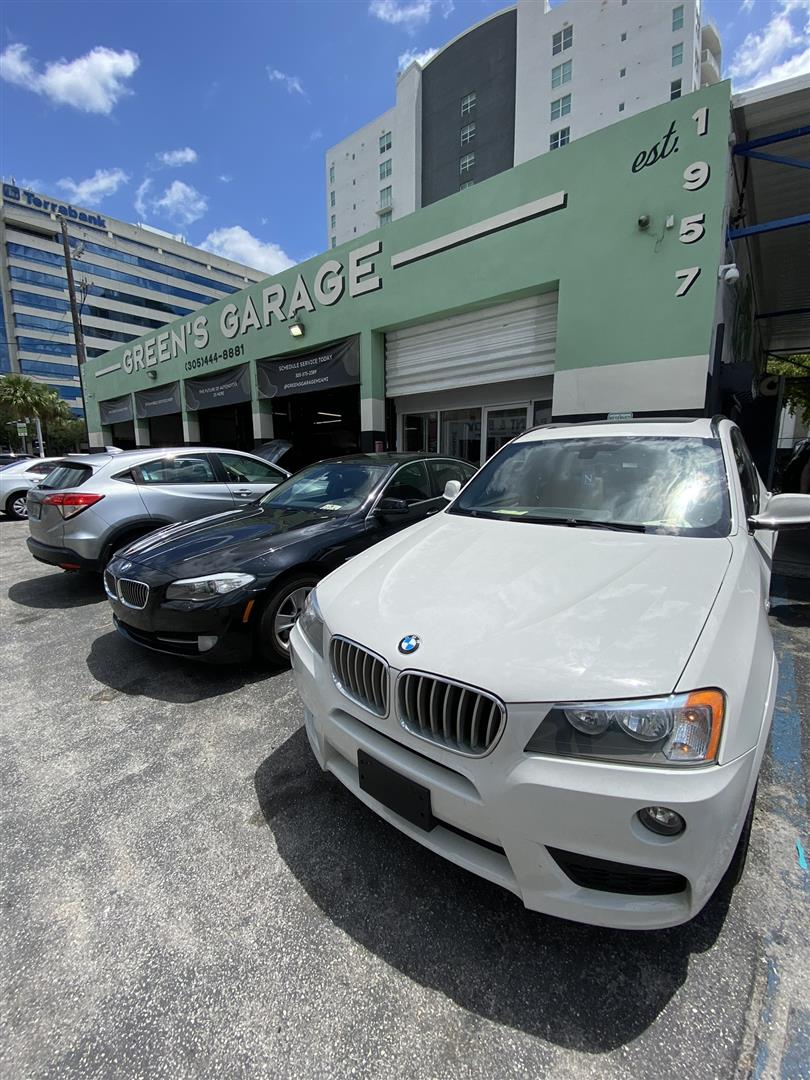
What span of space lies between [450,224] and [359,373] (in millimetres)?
3076

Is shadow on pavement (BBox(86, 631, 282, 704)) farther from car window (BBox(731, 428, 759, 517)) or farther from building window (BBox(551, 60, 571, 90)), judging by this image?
building window (BBox(551, 60, 571, 90))

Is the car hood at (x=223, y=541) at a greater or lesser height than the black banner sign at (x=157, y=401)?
lesser

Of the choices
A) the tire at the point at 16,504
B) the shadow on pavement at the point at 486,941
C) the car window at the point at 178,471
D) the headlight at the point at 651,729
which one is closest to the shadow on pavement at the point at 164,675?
the shadow on pavement at the point at 486,941

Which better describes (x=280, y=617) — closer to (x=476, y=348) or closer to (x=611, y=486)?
(x=611, y=486)

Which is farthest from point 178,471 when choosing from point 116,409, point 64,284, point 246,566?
point 64,284

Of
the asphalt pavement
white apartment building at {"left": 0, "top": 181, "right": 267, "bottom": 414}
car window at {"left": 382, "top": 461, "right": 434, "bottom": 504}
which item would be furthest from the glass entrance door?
white apartment building at {"left": 0, "top": 181, "right": 267, "bottom": 414}

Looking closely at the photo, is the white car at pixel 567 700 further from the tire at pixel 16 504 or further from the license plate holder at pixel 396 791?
the tire at pixel 16 504

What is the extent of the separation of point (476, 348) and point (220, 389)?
797 centimetres

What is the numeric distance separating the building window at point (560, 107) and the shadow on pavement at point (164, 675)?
3986 centimetres

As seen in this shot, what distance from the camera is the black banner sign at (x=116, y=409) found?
58.5 feet

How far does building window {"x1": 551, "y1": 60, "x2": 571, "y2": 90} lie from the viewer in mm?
29656

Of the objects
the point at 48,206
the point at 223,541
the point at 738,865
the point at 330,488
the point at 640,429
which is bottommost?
the point at 738,865

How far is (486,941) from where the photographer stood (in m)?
1.49

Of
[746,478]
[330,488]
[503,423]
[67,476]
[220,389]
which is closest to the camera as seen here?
[746,478]
